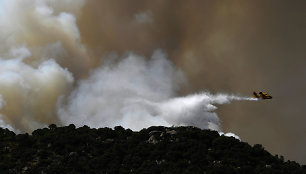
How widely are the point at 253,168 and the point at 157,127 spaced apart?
115 ft

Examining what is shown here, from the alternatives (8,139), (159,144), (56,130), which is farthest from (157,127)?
(8,139)

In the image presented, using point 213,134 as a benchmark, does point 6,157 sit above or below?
below

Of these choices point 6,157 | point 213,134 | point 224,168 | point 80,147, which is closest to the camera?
point 224,168

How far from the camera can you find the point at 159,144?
453 ft

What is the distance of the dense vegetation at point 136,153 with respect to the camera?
12369cm

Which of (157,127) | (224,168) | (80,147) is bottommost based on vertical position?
(224,168)

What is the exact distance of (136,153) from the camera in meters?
133

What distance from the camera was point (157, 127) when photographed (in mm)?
152375

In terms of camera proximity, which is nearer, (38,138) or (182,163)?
(182,163)

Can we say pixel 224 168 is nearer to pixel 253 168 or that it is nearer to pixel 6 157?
pixel 253 168

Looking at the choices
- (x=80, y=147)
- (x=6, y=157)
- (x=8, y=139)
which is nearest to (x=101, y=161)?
(x=80, y=147)

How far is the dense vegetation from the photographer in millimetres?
123688

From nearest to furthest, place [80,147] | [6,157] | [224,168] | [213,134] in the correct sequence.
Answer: [224,168]
[6,157]
[80,147]
[213,134]

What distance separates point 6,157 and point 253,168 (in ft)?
184
